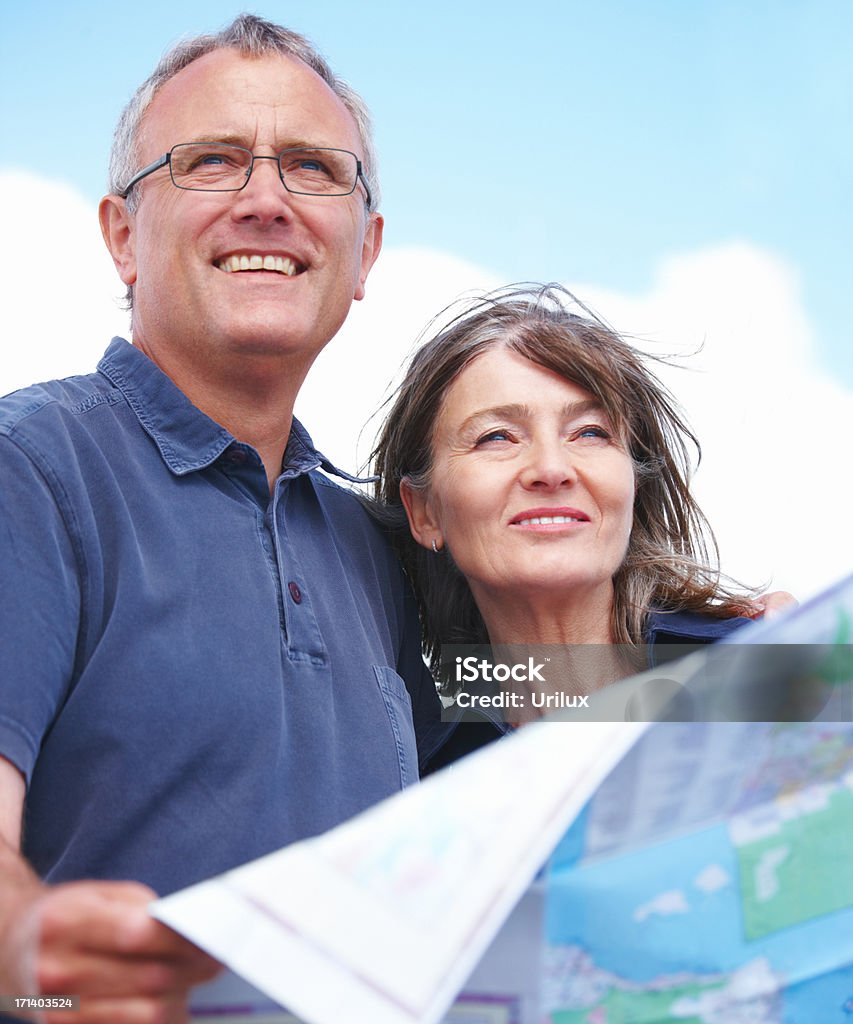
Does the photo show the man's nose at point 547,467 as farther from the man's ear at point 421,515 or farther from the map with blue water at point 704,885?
the map with blue water at point 704,885

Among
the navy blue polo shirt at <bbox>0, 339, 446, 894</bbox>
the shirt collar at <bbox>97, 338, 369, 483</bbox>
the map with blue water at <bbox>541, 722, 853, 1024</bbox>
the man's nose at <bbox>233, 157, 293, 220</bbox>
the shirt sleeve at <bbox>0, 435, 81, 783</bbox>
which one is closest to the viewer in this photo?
the map with blue water at <bbox>541, 722, 853, 1024</bbox>

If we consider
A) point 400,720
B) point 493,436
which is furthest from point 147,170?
point 400,720

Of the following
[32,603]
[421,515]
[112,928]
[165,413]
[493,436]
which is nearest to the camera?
[112,928]

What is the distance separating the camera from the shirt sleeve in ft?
4.01

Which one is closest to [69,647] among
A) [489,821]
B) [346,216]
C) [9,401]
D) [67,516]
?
[67,516]

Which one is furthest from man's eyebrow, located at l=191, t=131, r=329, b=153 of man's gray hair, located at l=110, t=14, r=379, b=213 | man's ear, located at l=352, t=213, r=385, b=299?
man's ear, located at l=352, t=213, r=385, b=299

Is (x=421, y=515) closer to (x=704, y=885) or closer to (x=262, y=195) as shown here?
(x=262, y=195)

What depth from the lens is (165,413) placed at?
1714 millimetres

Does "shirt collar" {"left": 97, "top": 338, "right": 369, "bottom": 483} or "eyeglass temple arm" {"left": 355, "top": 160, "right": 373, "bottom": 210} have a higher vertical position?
"eyeglass temple arm" {"left": 355, "top": 160, "right": 373, "bottom": 210}

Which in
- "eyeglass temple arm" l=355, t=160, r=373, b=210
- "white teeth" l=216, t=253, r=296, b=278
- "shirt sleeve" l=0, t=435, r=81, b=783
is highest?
"eyeglass temple arm" l=355, t=160, r=373, b=210

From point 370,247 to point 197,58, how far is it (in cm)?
52

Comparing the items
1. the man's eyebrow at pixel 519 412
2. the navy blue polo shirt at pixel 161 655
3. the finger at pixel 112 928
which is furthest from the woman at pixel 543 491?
the finger at pixel 112 928

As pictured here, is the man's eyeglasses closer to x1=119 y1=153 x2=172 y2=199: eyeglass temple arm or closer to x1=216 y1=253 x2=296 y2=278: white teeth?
x1=119 y1=153 x2=172 y2=199: eyeglass temple arm

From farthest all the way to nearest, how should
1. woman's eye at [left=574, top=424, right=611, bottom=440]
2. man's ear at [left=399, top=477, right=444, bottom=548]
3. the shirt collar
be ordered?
1. man's ear at [left=399, top=477, right=444, bottom=548]
2. woman's eye at [left=574, top=424, right=611, bottom=440]
3. the shirt collar
